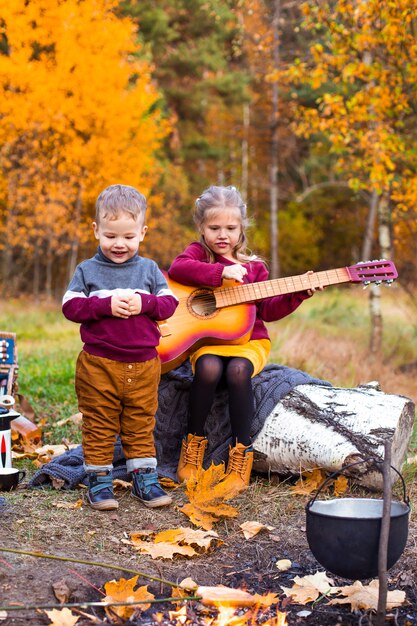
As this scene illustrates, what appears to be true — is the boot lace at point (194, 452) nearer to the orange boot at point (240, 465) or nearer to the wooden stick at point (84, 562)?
the orange boot at point (240, 465)

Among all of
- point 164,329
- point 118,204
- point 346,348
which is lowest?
point 346,348

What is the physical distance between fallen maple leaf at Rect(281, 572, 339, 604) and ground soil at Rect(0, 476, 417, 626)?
27mm

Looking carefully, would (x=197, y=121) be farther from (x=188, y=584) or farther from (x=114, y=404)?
(x=188, y=584)

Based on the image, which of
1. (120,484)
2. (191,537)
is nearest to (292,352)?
(120,484)

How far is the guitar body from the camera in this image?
12.8 feet

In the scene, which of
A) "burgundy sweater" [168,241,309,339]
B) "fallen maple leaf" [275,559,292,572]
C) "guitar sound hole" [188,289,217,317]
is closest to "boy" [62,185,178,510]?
"burgundy sweater" [168,241,309,339]

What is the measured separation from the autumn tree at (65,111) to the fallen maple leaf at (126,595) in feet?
34.7

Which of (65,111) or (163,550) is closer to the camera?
(163,550)

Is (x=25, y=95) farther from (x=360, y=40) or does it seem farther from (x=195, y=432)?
(x=195, y=432)

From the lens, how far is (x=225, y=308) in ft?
13.0

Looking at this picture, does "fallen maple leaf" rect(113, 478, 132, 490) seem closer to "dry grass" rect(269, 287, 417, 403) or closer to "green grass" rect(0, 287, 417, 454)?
"green grass" rect(0, 287, 417, 454)

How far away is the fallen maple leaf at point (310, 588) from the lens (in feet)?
8.49

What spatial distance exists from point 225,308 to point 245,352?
0.27m

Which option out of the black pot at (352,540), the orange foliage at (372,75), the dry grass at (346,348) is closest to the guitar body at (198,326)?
the black pot at (352,540)
